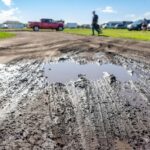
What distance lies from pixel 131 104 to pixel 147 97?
27.2 inches

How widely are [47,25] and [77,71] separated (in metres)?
45.4

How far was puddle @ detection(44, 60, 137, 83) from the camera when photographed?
9.44 m

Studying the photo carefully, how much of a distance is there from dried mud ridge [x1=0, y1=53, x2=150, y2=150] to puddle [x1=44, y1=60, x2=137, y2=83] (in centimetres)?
33

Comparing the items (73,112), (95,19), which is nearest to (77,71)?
(73,112)

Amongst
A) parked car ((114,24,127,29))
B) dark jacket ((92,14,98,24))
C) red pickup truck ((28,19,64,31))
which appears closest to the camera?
dark jacket ((92,14,98,24))

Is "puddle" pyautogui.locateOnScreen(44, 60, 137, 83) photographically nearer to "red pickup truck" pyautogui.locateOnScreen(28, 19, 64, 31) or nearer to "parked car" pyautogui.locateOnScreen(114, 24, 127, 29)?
"red pickup truck" pyautogui.locateOnScreen(28, 19, 64, 31)

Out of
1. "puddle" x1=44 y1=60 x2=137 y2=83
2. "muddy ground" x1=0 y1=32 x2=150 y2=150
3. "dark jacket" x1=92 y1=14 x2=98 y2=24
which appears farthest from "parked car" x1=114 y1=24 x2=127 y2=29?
"muddy ground" x1=0 y1=32 x2=150 y2=150

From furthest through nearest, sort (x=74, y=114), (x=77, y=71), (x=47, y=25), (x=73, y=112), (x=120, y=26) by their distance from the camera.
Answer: (x=120, y=26) → (x=47, y=25) → (x=77, y=71) → (x=73, y=112) → (x=74, y=114)

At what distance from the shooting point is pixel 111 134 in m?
5.11

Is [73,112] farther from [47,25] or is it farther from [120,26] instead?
[120,26]

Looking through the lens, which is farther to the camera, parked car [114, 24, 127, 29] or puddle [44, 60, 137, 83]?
parked car [114, 24, 127, 29]

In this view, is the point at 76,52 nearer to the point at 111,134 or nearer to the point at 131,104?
the point at 131,104

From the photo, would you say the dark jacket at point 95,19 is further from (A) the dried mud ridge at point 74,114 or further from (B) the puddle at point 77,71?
(A) the dried mud ridge at point 74,114

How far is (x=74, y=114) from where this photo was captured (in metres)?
5.98
